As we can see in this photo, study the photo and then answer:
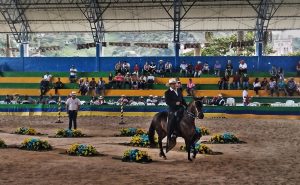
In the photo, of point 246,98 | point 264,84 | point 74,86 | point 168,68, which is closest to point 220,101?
point 246,98

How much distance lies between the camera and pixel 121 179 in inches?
453

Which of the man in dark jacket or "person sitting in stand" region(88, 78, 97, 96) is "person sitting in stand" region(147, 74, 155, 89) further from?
the man in dark jacket

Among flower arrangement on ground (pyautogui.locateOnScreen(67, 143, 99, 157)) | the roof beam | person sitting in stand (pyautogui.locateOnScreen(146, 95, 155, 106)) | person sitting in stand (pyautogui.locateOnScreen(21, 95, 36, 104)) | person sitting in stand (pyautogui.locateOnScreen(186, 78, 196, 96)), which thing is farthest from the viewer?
the roof beam

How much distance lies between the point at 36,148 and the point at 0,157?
2.05 metres

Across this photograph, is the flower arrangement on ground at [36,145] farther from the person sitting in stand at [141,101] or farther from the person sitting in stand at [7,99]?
the person sitting in stand at [7,99]

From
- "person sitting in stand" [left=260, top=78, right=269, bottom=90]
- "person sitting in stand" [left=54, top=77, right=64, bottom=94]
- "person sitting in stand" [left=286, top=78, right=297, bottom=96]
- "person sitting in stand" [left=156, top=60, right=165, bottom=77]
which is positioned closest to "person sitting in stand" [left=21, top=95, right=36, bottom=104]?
"person sitting in stand" [left=54, top=77, right=64, bottom=94]

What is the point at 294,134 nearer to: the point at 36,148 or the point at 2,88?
the point at 36,148

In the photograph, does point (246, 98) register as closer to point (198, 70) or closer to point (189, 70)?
point (198, 70)

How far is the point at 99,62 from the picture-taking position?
153ft

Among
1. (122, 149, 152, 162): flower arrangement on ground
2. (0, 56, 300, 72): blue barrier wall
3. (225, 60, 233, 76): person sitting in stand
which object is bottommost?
(122, 149, 152, 162): flower arrangement on ground

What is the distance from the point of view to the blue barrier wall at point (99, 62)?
43812mm

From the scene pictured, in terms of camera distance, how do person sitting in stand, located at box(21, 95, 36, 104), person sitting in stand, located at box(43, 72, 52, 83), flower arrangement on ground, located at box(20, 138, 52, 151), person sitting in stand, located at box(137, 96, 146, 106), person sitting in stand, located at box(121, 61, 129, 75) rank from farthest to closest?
person sitting in stand, located at box(121, 61, 129, 75) < person sitting in stand, located at box(43, 72, 52, 83) < person sitting in stand, located at box(21, 95, 36, 104) < person sitting in stand, located at box(137, 96, 146, 106) < flower arrangement on ground, located at box(20, 138, 52, 151)

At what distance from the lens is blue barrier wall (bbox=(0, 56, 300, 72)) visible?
43.8 m

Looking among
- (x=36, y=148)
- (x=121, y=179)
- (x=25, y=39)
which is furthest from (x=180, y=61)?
(x=121, y=179)
